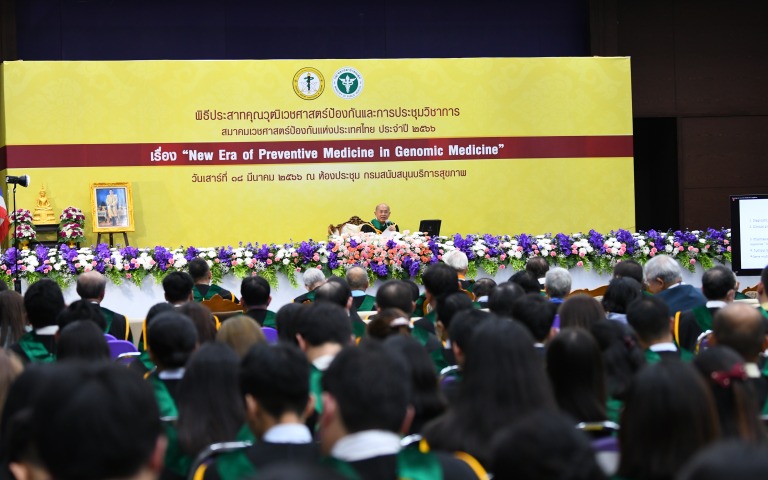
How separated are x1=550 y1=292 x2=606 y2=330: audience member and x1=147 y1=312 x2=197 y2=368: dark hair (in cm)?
150

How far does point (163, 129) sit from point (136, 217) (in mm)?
1171

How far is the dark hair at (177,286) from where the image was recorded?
6.06 m

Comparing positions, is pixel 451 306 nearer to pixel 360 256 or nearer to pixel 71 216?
pixel 360 256

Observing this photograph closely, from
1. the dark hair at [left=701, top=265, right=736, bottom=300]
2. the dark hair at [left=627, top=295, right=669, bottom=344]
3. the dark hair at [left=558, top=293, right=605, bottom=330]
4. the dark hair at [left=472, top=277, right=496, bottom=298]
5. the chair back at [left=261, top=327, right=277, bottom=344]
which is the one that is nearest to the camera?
the dark hair at [left=627, top=295, right=669, bottom=344]

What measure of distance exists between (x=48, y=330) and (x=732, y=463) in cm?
409

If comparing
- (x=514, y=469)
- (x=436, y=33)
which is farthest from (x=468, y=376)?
(x=436, y=33)

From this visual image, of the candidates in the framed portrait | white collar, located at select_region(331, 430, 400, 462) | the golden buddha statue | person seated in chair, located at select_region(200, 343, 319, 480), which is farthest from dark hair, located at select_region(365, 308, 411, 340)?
the golden buddha statue

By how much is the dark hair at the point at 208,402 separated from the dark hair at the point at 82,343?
966mm

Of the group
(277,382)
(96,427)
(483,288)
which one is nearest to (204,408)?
(277,382)

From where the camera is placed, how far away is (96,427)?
5.63ft

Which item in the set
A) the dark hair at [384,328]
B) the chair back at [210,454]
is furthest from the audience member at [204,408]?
the dark hair at [384,328]

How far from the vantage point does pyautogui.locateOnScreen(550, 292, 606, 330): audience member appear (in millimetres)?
4176

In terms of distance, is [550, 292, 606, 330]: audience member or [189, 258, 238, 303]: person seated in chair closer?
[550, 292, 606, 330]: audience member

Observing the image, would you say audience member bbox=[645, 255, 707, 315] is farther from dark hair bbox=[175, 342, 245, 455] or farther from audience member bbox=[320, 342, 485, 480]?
audience member bbox=[320, 342, 485, 480]
